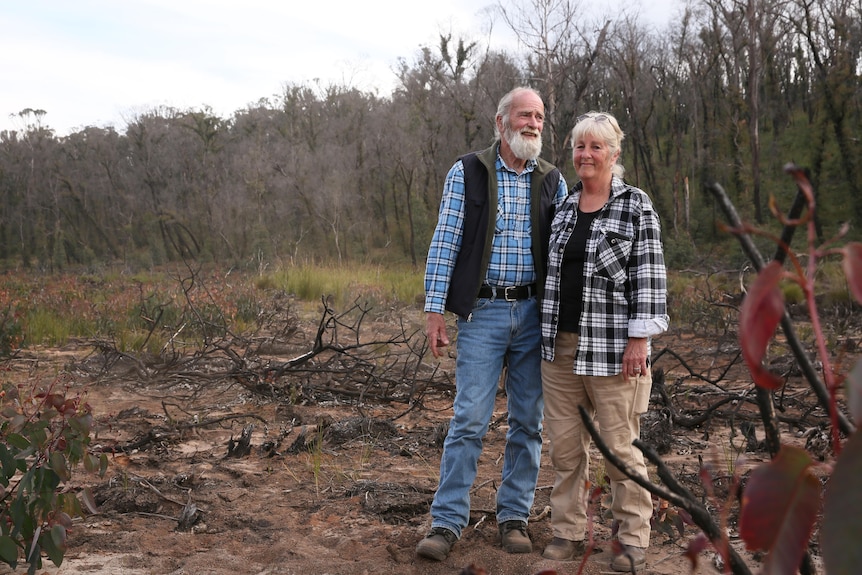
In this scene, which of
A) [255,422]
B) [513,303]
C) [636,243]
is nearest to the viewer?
[636,243]

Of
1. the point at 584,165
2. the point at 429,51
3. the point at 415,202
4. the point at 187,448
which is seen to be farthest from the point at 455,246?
the point at 429,51

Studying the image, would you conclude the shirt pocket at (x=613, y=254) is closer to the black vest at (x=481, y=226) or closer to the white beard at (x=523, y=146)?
the black vest at (x=481, y=226)

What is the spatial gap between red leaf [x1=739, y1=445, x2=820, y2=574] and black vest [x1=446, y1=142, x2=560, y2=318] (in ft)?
9.27

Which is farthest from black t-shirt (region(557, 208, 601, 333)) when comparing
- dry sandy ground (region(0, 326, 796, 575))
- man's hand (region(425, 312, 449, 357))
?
dry sandy ground (region(0, 326, 796, 575))

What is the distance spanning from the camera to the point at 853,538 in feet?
1.22

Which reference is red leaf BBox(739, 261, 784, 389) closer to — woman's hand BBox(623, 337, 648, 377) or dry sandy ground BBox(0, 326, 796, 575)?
dry sandy ground BBox(0, 326, 796, 575)

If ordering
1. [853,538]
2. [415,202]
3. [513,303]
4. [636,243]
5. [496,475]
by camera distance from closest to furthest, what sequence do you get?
[853,538], [636,243], [513,303], [496,475], [415,202]

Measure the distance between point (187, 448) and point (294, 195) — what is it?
3117 centimetres

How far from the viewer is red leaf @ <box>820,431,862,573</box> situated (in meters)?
0.37

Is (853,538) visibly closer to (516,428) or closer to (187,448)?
(516,428)

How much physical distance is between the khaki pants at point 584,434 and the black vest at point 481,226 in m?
0.40

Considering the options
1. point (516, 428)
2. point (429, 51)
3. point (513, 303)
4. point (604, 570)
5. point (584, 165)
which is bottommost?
point (604, 570)

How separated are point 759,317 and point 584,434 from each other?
9.66 ft

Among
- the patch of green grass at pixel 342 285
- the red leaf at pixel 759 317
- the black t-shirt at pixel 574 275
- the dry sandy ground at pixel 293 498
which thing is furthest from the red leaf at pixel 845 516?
the patch of green grass at pixel 342 285
